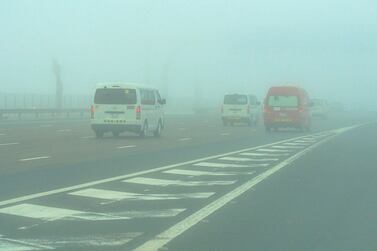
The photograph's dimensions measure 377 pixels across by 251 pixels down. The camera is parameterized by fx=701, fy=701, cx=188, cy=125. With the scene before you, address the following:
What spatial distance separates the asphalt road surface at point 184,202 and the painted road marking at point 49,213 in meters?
0.01

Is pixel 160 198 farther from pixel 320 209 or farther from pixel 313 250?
pixel 313 250

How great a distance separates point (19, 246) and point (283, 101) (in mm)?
32230

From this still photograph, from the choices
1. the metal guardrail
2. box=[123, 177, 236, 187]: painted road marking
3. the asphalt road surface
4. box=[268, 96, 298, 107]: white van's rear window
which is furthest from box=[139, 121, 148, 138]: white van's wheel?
the metal guardrail

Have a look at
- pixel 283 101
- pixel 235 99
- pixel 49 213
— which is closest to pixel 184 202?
pixel 49 213

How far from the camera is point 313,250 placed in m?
7.79

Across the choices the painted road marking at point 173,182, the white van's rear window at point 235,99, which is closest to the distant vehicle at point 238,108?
the white van's rear window at point 235,99

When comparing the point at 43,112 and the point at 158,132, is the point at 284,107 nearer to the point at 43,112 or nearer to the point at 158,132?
the point at 158,132

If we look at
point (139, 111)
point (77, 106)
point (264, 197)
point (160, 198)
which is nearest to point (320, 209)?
point (264, 197)

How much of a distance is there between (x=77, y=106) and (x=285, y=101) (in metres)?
33.5

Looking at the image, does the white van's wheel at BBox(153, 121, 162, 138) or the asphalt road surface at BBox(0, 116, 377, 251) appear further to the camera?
the white van's wheel at BBox(153, 121, 162, 138)

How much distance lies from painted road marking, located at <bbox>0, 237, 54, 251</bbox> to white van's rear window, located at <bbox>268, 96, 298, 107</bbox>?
31.9 meters

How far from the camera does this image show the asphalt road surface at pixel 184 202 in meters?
8.33

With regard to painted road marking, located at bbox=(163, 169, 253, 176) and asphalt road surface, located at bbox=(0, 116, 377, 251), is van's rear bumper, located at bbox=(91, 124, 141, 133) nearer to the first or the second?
asphalt road surface, located at bbox=(0, 116, 377, 251)

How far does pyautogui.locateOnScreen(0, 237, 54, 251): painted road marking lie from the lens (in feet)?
25.4
